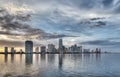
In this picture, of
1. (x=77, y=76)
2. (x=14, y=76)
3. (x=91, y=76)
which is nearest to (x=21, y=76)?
(x=14, y=76)

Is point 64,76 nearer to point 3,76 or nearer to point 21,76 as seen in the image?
point 21,76

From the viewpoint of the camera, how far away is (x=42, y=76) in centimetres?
7731

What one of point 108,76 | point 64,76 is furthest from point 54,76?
point 108,76

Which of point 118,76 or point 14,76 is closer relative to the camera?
point 14,76

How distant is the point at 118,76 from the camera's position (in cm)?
7962

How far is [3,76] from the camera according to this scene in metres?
74.6

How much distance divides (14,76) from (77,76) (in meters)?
23.5

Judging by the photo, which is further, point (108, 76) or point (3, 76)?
point (108, 76)

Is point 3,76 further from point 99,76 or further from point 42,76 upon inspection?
point 99,76

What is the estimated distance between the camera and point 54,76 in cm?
7694

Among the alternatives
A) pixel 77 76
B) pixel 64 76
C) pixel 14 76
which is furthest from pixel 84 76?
pixel 14 76

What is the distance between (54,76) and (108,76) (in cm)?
2099

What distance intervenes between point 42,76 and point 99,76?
21.8 m

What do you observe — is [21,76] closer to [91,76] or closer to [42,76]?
[42,76]
